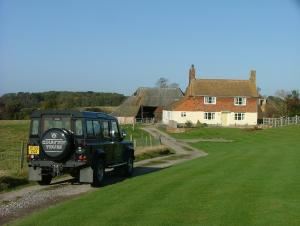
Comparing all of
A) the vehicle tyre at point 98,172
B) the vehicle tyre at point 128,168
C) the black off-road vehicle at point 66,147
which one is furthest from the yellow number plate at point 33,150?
the vehicle tyre at point 128,168

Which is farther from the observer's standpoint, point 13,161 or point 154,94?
point 154,94

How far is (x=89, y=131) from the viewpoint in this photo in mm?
16812

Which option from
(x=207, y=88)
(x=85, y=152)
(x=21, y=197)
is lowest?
(x=21, y=197)

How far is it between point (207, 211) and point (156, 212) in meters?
1.00

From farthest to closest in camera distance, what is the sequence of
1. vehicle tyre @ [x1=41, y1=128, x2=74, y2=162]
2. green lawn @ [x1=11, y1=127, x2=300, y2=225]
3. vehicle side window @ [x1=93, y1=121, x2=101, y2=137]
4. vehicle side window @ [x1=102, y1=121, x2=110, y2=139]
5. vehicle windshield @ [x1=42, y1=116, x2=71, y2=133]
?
vehicle side window @ [x1=102, y1=121, x2=110, y2=139] → vehicle side window @ [x1=93, y1=121, x2=101, y2=137] → vehicle windshield @ [x1=42, y1=116, x2=71, y2=133] → vehicle tyre @ [x1=41, y1=128, x2=74, y2=162] → green lawn @ [x1=11, y1=127, x2=300, y2=225]

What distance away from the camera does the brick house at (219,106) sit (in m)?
80.4

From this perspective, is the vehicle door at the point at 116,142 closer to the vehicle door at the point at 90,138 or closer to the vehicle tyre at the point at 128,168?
the vehicle tyre at the point at 128,168

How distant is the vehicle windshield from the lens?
16.5m

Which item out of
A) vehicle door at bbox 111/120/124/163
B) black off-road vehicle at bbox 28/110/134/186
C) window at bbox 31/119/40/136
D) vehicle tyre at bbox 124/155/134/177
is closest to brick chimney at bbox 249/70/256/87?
vehicle tyre at bbox 124/155/134/177

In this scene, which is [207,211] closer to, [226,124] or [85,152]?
[85,152]

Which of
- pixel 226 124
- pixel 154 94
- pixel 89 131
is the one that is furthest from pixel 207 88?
Answer: pixel 89 131

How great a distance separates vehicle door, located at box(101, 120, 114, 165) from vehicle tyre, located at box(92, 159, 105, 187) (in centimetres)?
79

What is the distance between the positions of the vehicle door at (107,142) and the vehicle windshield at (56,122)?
1680mm

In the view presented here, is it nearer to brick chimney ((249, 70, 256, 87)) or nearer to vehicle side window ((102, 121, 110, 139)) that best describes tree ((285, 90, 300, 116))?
brick chimney ((249, 70, 256, 87))
